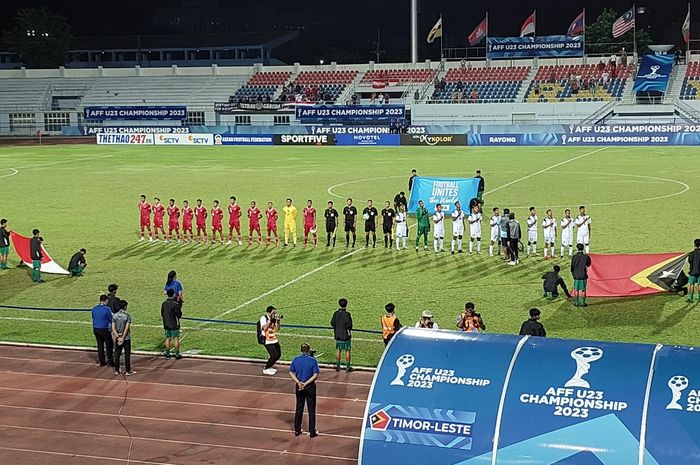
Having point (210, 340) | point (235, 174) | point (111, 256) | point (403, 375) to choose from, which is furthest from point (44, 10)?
point (403, 375)

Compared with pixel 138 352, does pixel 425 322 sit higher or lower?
higher

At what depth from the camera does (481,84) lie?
74.0 metres

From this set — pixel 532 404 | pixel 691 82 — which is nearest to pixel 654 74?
pixel 691 82

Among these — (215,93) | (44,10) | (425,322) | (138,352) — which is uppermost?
(44,10)

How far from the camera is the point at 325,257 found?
23.4 meters

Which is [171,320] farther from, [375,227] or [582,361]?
[375,227]

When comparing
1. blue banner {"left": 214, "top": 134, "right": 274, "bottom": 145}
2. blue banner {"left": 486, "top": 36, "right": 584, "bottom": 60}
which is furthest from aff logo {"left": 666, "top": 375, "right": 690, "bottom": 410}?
blue banner {"left": 486, "top": 36, "right": 584, "bottom": 60}

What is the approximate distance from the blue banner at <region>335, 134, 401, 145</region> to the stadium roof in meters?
35.4

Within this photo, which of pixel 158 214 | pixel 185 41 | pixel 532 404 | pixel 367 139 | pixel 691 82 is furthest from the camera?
pixel 185 41

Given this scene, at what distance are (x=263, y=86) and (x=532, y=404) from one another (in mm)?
74698

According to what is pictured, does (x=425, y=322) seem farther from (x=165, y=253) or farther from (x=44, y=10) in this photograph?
(x=44, y=10)

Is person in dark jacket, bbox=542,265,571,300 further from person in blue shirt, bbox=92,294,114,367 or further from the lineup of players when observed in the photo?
person in blue shirt, bbox=92,294,114,367

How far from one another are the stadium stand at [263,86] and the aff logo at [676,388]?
70705 millimetres

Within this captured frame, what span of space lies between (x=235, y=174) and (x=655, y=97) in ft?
119
